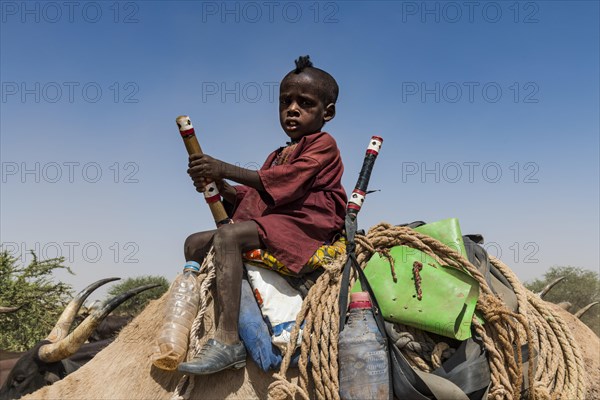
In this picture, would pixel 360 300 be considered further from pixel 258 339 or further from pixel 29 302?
pixel 29 302

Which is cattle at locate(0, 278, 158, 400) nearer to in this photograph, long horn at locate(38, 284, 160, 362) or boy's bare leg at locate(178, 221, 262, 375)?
long horn at locate(38, 284, 160, 362)

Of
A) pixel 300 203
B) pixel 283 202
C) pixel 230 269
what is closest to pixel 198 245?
pixel 230 269

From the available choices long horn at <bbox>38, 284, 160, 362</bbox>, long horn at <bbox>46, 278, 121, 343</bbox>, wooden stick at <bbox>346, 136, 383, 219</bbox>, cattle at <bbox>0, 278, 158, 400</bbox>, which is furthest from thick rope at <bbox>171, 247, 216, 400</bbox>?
long horn at <bbox>46, 278, 121, 343</bbox>

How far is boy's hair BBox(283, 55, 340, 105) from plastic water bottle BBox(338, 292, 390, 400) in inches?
60.4

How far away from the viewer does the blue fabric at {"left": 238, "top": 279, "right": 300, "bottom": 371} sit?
314cm

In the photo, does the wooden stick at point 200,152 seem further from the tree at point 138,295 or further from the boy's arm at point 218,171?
the tree at point 138,295

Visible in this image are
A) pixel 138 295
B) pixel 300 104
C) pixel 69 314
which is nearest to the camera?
pixel 300 104

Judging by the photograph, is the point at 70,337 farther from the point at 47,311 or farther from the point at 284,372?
the point at 47,311

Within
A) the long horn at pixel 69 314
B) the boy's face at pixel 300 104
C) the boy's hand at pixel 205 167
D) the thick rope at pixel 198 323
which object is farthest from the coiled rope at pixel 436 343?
the long horn at pixel 69 314

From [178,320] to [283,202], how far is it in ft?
3.03

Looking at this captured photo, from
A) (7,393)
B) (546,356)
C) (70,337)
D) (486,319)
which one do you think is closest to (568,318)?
(546,356)

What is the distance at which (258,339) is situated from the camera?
316cm

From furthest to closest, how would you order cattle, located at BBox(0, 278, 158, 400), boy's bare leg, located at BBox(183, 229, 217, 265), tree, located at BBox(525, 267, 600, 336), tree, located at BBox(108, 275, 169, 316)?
1. tree, located at BBox(525, 267, 600, 336)
2. tree, located at BBox(108, 275, 169, 316)
3. cattle, located at BBox(0, 278, 158, 400)
4. boy's bare leg, located at BBox(183, 229, 217, 265)

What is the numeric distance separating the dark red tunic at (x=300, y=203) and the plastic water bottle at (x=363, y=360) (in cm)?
50
